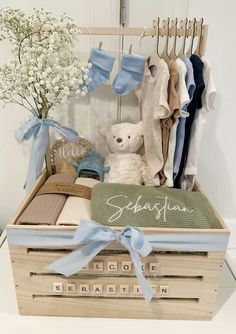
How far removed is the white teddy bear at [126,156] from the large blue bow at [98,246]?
0.99 feet

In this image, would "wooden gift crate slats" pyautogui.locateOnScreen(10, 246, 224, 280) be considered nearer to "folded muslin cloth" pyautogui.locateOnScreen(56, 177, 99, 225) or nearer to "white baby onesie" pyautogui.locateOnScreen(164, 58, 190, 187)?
"folded muslin cloth" pyautogui.locateOnScreen(56, 177, 99, 225)

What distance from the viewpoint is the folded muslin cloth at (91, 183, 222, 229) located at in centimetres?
70

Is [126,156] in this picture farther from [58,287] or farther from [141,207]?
[58,287]

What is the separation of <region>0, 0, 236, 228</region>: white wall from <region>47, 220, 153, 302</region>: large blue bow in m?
0.49

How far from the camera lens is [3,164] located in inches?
44.2

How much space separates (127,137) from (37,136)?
0.89ft

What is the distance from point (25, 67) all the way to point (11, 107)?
12.1 inches

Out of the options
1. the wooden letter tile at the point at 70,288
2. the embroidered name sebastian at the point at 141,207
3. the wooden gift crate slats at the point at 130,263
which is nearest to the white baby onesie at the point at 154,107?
the embroidered name sebastian at the point at 141,207

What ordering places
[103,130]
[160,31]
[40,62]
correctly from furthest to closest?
[103,130]
[160,31]
[40,62]

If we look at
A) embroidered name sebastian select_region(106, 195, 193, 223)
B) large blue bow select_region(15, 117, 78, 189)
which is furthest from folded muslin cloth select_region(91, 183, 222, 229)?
large blue bow select_region(15, 117, 78, 189)

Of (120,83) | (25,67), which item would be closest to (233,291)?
(120,83)

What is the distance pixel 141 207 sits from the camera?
0.73m

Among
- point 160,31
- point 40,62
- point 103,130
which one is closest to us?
point 40,62

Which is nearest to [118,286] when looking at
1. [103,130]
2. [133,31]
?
[103,130]
